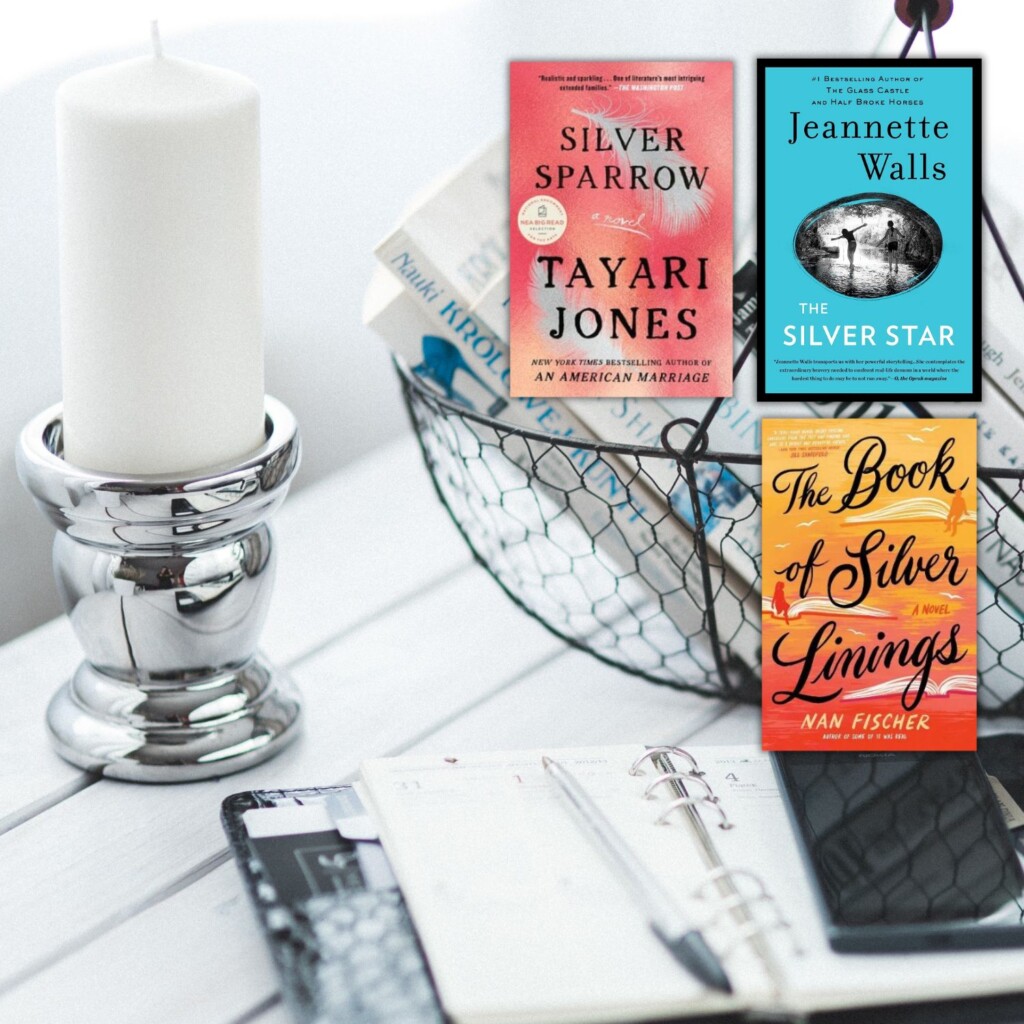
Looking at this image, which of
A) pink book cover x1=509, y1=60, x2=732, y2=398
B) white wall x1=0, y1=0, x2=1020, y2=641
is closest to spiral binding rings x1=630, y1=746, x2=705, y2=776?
pink book cover x1=509, y1=60, x2=732, y2=398

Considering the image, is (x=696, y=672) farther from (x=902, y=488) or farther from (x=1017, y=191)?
(x=1017, y=191)

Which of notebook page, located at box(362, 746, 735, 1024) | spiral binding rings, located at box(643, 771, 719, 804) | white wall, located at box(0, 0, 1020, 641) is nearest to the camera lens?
notebook page, located at box(362, 746, 735, 1024)

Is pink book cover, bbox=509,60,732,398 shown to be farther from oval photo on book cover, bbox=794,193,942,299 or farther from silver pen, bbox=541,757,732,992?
silver pen, bbox=541,757,732,992

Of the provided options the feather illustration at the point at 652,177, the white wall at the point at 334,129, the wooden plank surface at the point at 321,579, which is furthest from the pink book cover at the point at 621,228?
the wooden plank surface at the point at 321,579

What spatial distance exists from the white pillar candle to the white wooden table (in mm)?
153

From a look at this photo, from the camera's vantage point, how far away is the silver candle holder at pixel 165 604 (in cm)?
57

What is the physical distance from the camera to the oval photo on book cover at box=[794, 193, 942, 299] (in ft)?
1.84

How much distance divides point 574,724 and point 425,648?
0.11 m

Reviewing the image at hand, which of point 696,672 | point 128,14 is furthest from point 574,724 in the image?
point 128,14

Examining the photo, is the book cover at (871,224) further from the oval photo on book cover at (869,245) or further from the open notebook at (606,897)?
the open notebook at (606,897)

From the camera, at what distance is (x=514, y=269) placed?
584mm

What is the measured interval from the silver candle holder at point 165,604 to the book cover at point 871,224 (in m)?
0.23

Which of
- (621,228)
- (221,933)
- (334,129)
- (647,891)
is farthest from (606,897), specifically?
(334,129)

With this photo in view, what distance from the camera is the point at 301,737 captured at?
25.9 inches
